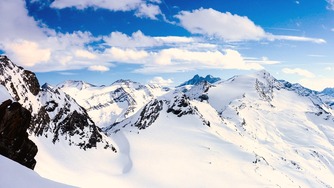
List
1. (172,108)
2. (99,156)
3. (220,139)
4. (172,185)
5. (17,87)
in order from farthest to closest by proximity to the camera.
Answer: (172,108), (220,139), (99,156), (172,185), (17,87)

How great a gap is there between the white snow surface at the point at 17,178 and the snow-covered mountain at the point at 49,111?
6941cm

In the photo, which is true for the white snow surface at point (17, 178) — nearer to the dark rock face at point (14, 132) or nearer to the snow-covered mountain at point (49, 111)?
the dark rock face at point (14, 132)

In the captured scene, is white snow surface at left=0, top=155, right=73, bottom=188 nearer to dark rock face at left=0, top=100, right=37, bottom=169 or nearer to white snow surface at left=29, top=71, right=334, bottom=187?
dark rock face at left=0, top=100, right=37, bottom=169

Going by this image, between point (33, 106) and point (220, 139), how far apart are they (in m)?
85.8

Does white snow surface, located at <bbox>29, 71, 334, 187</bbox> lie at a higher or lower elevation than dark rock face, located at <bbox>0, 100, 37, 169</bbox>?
lower

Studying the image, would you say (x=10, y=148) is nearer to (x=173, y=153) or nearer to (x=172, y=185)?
(x=172, y=185)

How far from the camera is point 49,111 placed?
370 ft

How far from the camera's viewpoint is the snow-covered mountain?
97750mm

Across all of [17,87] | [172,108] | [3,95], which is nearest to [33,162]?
[3,95]

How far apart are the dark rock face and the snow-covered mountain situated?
5591cm

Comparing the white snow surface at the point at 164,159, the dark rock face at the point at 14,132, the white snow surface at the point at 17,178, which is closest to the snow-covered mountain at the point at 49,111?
the white snow surface at the point at 164,159

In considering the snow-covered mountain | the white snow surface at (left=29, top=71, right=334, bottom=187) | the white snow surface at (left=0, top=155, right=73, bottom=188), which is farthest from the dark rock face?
the snow-covered mountain

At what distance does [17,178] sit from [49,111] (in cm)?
9120

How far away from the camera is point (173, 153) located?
138000mm
